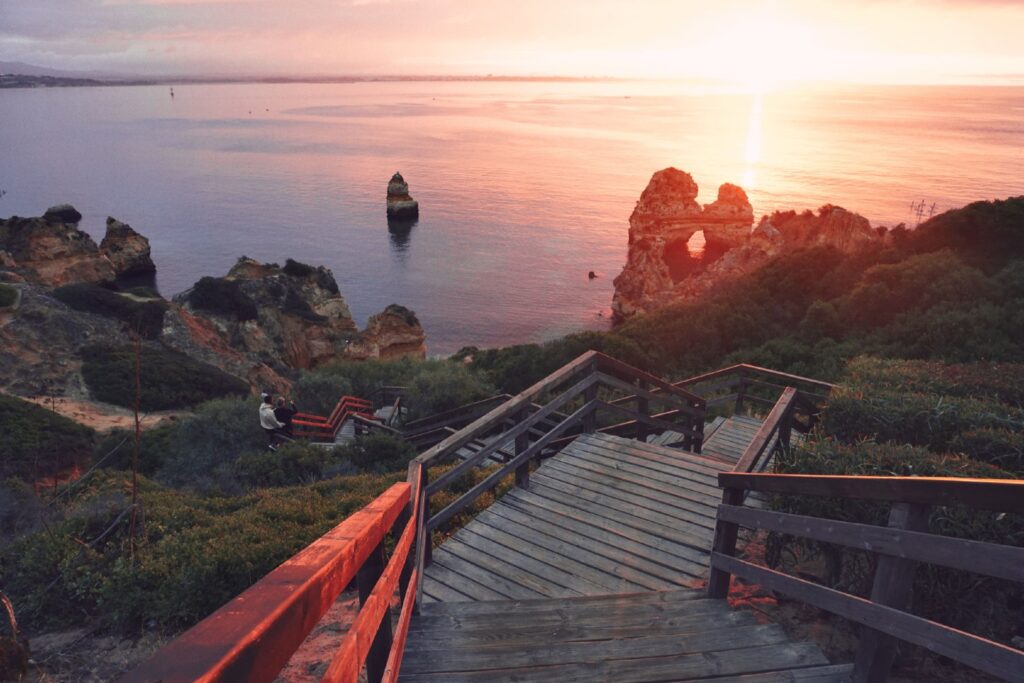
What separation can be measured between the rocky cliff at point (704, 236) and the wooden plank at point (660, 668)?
30.7m

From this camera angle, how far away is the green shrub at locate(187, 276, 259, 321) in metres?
34.6

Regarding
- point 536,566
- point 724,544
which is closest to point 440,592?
point 536,566

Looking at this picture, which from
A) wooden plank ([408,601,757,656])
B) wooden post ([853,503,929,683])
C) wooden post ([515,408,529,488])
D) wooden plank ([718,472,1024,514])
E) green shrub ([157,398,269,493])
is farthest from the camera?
green shrub ([157,398,269,493])

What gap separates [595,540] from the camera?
552 centimetres

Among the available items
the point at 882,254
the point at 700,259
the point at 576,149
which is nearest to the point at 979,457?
the point at 882,254

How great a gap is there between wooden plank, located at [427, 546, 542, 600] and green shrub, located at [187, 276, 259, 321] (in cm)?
3304

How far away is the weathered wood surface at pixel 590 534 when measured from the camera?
16.2 ft

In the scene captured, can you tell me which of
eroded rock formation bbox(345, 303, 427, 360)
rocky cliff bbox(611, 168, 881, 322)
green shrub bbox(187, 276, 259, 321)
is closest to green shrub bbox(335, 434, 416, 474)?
eroded rock formation bbox(345, 303, 427, 360)

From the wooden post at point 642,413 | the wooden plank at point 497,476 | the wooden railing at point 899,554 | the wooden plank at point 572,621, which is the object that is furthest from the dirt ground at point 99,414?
the wooden railing at point 899,554

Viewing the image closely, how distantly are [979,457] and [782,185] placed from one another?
104 metres

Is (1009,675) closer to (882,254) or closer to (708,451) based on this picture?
(708,451)

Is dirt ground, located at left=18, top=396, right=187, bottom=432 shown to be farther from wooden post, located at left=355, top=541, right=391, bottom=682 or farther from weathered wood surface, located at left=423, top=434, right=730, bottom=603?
wooden post, located at left=355, top=541, right=391, bottom=682

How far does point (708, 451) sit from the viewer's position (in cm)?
1027

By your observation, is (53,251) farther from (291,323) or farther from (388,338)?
(388,338)
